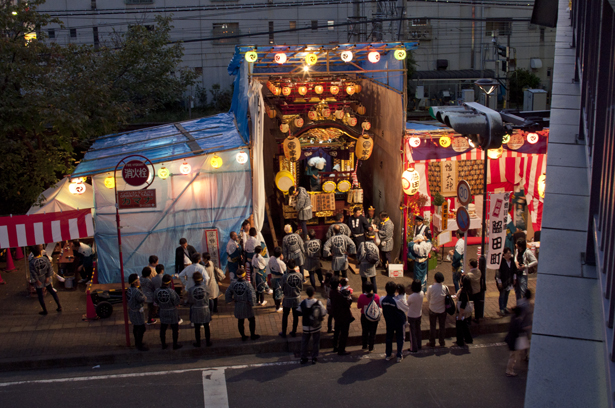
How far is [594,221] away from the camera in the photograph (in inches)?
151

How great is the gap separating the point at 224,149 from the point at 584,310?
1177cm

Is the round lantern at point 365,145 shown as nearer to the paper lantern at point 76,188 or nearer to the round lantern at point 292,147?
the round lantern at point 292,147

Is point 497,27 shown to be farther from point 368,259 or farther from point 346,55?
point 368,259

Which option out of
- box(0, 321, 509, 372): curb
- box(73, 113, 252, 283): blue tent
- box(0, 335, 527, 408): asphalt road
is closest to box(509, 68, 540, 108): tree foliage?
box(73, 113, 252, 283): blue tent

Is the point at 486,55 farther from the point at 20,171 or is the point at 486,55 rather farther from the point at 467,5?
the point at 20,171

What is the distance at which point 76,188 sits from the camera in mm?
14055

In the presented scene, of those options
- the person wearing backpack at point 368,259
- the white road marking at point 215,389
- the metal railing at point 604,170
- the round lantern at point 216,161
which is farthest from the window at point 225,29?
the metal railing at point 604,170

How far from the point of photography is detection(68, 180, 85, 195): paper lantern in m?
14.0

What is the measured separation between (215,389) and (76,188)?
23.6 feet

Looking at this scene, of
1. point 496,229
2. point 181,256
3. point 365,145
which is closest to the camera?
point 496,229

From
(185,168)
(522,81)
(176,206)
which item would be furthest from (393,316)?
(522,81)

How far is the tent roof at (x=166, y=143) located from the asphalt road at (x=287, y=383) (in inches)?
217

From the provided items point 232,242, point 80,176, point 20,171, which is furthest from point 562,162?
point 20,171

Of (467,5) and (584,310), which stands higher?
(467,5)
